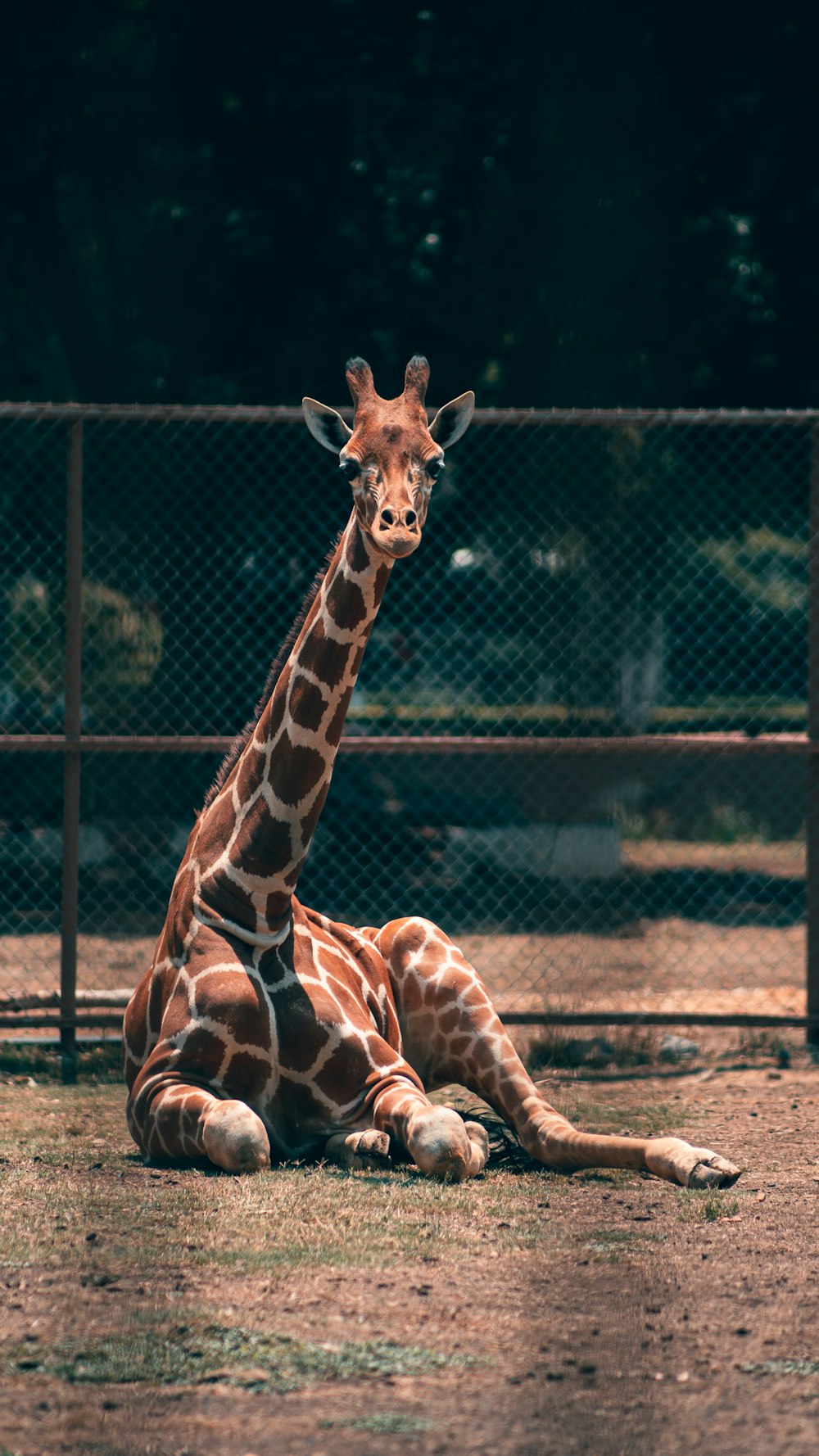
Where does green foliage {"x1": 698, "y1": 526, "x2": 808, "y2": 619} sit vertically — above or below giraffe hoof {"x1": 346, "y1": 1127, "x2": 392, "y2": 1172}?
above

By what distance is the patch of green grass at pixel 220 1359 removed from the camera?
2.80m

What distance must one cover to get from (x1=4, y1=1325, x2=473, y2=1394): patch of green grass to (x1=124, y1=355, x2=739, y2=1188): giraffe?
114cm

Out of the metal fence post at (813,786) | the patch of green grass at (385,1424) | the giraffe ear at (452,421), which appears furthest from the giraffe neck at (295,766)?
the metal fence post at (813,786)

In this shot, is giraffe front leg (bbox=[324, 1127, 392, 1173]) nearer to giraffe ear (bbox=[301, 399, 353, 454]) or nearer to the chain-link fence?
giraffe ear (bbox=[301, 399, 353, 454])

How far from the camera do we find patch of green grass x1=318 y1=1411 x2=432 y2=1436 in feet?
8.44

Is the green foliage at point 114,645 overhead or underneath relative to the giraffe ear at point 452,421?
underneath

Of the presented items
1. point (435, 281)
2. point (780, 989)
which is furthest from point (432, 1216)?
point (435, 281)

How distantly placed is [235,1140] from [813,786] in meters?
3.20

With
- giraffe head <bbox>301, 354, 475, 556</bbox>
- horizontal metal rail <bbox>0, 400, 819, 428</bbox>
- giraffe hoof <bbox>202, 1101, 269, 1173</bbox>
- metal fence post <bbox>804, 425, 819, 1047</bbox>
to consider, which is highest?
horizontal metal rail <bbox>0, 400, 819, 428</bbox>

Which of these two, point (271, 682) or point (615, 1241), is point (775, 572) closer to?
point (271, 682)

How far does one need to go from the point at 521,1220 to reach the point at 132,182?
22.7ft

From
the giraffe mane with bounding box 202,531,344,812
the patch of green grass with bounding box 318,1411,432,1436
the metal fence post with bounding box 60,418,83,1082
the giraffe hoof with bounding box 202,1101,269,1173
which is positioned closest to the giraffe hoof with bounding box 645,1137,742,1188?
the giraffe hoof with bounding box 202,1101,269,1173

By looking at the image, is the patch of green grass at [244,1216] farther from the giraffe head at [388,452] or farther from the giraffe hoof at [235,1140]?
the giraffe head at [388,452]

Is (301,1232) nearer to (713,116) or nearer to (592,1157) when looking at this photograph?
(592,1157)
